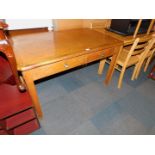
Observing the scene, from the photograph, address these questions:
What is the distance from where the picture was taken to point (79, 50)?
1151mm

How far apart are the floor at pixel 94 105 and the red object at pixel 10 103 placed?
0.89 ft

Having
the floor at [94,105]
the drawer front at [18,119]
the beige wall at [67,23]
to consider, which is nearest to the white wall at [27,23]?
the beige wall at [67,23]

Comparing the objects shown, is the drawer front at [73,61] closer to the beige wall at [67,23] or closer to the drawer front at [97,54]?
the drawer front at [97,54]

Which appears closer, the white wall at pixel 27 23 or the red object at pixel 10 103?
the red object at pixel 10 103

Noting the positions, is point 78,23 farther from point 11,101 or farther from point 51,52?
point 11,101

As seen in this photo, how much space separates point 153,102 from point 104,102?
0.74 metres

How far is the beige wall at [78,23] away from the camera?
1745 mm

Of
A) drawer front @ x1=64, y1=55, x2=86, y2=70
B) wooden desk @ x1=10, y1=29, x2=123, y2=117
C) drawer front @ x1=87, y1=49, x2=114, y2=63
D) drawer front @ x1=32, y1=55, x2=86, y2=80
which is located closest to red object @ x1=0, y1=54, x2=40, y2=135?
wooden desk @ x1=10, y1=29, x2=123, y2=117

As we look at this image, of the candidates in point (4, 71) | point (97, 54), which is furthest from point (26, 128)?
point (97, 54)

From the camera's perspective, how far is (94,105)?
1588mm

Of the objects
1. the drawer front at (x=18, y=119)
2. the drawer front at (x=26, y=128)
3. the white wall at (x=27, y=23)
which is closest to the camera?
the drawer front at (x=18, y=119)

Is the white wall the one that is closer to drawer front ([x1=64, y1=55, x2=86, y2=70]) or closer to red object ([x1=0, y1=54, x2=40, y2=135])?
red object ([x1=0, y1=54, x2=40, y2=135])

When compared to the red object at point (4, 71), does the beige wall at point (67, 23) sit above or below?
above
